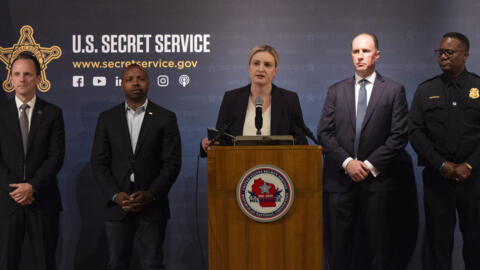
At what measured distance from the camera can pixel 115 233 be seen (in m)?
3.62

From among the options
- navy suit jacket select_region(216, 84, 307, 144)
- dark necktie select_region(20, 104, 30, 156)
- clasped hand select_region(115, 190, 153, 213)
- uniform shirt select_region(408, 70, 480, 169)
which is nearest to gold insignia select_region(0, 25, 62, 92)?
dark necktie select_region(20, 104, 30, 156)

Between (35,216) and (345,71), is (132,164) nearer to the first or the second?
(35,216)

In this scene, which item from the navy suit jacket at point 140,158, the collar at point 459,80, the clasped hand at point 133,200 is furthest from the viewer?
the collar at point 459,80

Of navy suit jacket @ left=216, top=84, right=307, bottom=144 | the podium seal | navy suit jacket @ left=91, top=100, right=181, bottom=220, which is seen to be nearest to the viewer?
the podium seal

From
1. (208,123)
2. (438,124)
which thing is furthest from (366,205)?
(208,123)

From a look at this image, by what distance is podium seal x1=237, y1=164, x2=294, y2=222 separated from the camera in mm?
2605

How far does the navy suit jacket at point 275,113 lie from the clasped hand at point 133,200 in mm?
738

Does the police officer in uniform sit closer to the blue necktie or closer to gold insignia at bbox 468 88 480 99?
gold insignia at bbox 468 88 480 99

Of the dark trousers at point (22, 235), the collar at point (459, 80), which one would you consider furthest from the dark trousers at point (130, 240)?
the collar at point (459, 80)

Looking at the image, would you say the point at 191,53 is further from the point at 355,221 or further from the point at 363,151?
the point at 355,221

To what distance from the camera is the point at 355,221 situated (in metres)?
4.25

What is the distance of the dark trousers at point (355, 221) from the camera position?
154 inches

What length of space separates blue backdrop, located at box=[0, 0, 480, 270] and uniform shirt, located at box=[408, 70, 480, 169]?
67 centimetres

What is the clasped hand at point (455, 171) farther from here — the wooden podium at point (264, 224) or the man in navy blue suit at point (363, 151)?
the wooden podium at point (264, 224)
